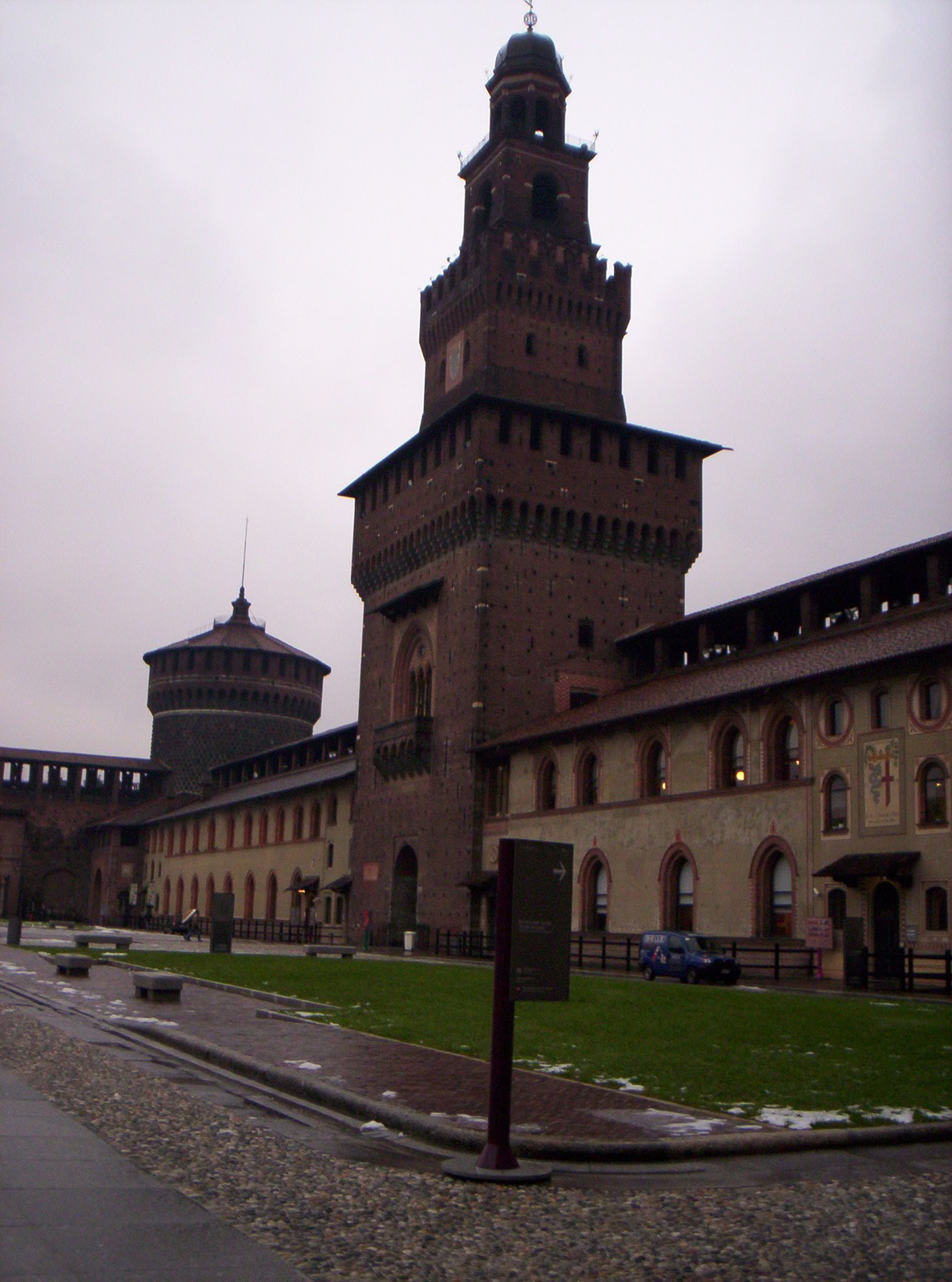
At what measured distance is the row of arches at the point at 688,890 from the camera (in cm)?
3781

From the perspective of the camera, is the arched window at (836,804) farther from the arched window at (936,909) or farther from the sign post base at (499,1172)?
the sign post base at (499,1172)

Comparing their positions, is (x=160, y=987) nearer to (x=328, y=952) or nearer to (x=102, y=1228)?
(x=102, y=1228)

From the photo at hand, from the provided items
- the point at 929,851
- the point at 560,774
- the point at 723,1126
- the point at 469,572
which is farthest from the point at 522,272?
the point at 723,1126

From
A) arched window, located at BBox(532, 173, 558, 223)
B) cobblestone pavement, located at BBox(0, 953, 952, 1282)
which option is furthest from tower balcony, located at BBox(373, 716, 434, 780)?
cobblestone pavement, located at BBox(0, 953, 952, 1282)

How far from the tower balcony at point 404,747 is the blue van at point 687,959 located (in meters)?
21.7

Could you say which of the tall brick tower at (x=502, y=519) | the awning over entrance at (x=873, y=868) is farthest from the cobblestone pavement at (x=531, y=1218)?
the tall brick tower at (x=502, y=519)

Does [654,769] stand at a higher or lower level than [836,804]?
higher

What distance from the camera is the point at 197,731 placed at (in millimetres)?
102875

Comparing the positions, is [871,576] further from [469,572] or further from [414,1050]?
[414,1050]

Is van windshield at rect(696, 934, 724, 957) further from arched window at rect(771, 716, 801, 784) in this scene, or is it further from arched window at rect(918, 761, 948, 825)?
arched window at rect(771, 716, 801, 784)

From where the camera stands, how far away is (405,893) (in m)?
57.2

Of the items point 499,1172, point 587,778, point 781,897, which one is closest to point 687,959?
point 781,897

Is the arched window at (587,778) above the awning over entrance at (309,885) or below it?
above

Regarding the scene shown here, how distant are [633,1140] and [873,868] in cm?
2543
